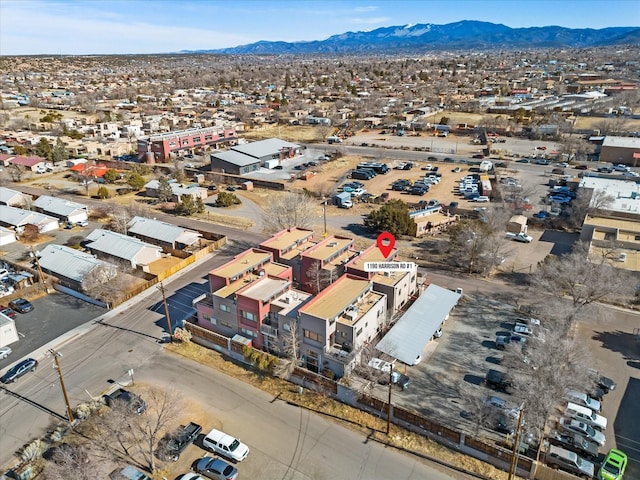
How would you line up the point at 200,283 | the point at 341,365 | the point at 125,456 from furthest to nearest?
the point at 200,283 → the point at 341,365 → the point at 125,456

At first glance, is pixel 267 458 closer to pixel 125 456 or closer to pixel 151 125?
pixel 125 456

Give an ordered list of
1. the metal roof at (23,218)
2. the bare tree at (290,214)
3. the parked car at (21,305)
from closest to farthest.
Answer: the parked car at (21,305) → the bare tree at (290,214) → the metal roof at (23,218)

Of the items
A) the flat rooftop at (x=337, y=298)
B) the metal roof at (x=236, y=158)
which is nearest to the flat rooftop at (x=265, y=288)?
the flat rooftop at (x=337, y=298)

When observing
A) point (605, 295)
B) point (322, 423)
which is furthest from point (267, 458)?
point (605, 295)

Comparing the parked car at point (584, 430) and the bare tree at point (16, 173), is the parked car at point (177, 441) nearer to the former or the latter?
the parked car at point (584, 430)

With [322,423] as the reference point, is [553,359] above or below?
above

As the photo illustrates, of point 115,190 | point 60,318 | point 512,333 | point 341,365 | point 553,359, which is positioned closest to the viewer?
point 553,359

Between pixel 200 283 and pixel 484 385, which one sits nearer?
pixel 484 385
